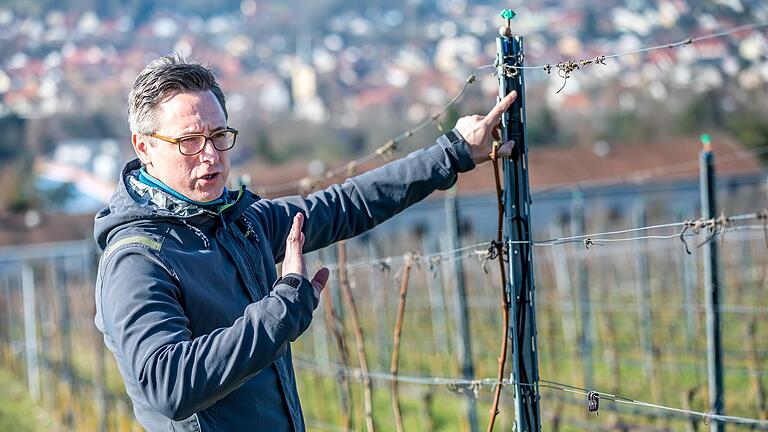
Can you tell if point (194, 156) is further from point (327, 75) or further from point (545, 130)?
point (327, 75)

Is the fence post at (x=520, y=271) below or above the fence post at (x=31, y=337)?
above

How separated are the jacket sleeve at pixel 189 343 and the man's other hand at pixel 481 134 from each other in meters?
0.74

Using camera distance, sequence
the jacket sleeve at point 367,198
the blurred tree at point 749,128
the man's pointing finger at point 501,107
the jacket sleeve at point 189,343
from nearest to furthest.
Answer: the jacket sleeve at point 189,343, the man's pointing finger at point 501,107, the jacket sleeve at point 367,198, the blurred tree at point 749,128

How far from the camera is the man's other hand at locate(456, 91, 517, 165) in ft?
8.92

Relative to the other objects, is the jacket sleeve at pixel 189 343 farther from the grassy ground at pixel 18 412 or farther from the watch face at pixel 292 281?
the grassy ground at pixel 18 412

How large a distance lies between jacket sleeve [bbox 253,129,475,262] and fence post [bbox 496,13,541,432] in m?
0.21

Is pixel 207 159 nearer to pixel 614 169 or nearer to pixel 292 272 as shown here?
pixel 292 272

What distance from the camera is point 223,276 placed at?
8.09ft

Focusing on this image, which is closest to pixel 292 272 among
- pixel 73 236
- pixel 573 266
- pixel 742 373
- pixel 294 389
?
pixel 294 389

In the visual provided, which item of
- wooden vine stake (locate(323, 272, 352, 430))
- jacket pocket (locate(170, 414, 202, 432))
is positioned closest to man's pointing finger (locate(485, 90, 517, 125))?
jacket pocket (locate(170, 414, 202, 432))

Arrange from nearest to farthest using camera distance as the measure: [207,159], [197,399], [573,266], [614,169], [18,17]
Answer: [197,399] → [207,159] → [573,266] → [614,169] → [18,17]

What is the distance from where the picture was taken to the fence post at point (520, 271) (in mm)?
2672

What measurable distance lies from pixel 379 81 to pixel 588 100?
22.3m

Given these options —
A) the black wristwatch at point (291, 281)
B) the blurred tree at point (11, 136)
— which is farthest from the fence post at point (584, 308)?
the blurred tree at point (11, 136)
